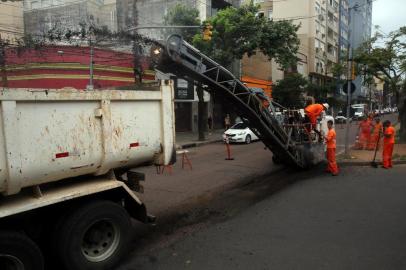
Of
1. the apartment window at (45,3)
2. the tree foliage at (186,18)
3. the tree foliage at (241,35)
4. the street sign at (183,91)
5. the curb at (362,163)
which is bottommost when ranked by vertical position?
the curb at (362,163)

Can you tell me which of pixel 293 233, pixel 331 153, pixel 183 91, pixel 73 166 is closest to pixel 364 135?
pixel 331 153

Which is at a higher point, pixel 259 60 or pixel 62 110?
pixel 259 60

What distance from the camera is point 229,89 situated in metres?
9.92

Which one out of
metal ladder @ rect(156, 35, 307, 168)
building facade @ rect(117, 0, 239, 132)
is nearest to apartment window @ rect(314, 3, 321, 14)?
building facade @ rect(117, 0, 239, 132)

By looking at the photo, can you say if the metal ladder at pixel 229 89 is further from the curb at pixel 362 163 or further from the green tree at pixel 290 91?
the green tree at pixel 290 91

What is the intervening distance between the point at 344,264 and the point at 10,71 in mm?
23973

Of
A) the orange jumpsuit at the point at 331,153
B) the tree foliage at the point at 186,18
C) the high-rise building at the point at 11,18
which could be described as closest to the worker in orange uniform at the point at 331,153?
the orange jumpsuit at the point at 331,153

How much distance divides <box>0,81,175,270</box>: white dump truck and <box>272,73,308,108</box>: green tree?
34536 millimetres

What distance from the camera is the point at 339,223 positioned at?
6.69 m

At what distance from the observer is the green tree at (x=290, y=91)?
127 feet

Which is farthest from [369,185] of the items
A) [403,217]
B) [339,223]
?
[339,223]

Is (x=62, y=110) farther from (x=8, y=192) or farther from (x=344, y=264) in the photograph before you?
(x=344, y=264)

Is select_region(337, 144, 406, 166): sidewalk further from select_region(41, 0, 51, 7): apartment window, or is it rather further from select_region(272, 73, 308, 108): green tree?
select_region(41, 0, 51, 7): apartment window

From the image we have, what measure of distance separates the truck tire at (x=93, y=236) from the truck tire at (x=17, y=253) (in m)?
0.42
